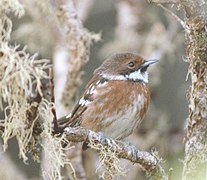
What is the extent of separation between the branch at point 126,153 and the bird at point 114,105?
90 cm

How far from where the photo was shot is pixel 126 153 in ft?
10.4

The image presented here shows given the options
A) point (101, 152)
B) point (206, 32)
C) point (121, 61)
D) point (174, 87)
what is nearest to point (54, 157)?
point (101, 152)

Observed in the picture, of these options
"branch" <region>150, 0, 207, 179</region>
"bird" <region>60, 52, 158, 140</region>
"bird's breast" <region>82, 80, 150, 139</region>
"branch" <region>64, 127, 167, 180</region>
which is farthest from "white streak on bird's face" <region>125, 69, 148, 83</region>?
"branch" <region>150, 0, 207, 179</region>

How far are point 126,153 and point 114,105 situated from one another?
0.99 metres

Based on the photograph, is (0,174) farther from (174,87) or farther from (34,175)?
(174,87)

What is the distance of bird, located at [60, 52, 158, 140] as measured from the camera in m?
4.15

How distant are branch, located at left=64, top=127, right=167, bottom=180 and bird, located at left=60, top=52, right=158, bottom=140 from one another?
0.90 meters

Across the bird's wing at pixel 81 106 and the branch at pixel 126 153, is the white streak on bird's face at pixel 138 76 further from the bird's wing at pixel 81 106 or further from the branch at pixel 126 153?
the branch at pixel 126 153

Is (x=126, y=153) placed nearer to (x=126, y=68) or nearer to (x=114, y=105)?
(x=114, y=105)

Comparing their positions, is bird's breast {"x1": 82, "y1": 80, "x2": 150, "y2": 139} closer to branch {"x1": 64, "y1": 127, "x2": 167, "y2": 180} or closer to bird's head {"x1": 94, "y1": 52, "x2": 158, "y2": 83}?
bird's head {"x1": 94, "y1": 52, "x2": 158, "y2": 83}

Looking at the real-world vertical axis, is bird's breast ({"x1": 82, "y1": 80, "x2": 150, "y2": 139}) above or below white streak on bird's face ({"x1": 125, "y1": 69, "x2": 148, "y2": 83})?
below

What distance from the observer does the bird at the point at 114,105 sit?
163 inches

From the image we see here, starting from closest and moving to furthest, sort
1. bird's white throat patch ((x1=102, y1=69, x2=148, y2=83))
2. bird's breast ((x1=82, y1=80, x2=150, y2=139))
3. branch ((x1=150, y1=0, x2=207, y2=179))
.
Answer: branch ((x1=150, y1=0, x2=207, y2=179)) < bird's breast ((x1=82, y1=80, x2=150, y2=139)) < bird's white throat patch ((x1=102, y1=69, x2=148, y2=83))

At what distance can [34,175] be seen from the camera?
248 inches
